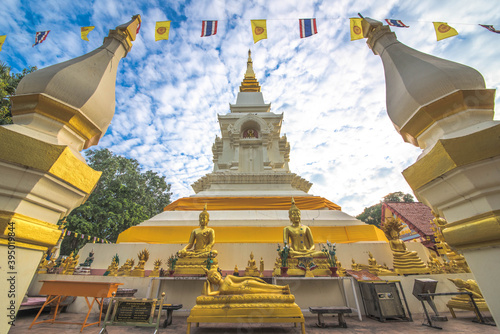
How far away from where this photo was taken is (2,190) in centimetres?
154

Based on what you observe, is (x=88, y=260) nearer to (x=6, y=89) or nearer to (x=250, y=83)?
(x=6, y=89)

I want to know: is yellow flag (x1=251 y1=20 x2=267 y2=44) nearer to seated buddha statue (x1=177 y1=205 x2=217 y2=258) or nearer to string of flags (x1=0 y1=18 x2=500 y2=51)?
string of flags (x1=0 y1=18 x2=500 y2=51)

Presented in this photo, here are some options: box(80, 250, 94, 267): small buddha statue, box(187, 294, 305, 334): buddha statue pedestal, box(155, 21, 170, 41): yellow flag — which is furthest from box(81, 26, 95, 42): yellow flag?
box(80, 250, 94, 267): small buddha statue

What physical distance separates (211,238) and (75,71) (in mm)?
4800

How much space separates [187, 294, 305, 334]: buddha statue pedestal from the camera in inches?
123

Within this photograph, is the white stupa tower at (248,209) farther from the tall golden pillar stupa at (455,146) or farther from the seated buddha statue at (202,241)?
the tall golden pillar stupa at (455,146)

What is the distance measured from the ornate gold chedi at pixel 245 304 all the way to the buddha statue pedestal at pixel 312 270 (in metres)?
1.50

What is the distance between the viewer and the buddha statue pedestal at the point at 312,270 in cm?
484

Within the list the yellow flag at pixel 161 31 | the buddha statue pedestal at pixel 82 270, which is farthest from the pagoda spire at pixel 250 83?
the buddha statue pedestal at pixel 82 270

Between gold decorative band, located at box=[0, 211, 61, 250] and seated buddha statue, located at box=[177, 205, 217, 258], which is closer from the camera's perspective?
gold decorative band, located at box=[0, 211, 61, 250]

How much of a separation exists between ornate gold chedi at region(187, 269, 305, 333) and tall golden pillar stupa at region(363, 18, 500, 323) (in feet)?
7.50

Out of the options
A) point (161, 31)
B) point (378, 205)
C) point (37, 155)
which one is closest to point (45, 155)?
point (37, 155)

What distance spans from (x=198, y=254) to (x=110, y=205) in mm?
14445

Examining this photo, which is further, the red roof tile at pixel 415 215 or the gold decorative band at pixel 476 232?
the red roof tile at pixel 415 215
